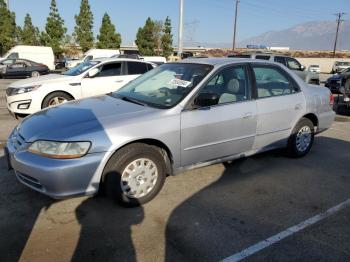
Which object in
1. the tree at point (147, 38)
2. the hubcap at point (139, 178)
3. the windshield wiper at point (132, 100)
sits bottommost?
the hubcap at point (139, 178)

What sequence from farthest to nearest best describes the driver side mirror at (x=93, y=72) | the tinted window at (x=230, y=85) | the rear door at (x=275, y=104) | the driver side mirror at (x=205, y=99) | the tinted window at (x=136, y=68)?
1. the tinted window at (x=136, y=68)
2. the driver side mirror at (x=93, y=72)
3. the rear door at (x=275, y=104)
4. the tinted window at (x=230, y=85)
5. the driver side mirror at (x=205, y=99)

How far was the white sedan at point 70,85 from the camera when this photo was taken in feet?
24.7

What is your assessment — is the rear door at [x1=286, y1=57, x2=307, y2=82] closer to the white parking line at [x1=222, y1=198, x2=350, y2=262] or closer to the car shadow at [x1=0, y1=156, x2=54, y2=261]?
the white parking line at [x1=222, y1=198, x2=350, y2=262]

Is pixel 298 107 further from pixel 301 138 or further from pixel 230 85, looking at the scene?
pixel 230 85

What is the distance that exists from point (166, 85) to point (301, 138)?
97.5 inches

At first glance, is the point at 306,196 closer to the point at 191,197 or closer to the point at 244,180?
the point at 244,180

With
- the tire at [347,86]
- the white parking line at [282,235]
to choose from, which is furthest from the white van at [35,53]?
the white parking line at [282,235]

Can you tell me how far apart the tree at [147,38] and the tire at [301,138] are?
48.0 metres

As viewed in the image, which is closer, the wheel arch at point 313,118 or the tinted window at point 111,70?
the wheel arch at point 313,118

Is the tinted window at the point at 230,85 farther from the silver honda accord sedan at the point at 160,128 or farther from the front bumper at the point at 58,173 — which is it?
the front bumper at the point at 58,173

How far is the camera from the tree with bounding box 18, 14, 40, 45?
48.4 meters

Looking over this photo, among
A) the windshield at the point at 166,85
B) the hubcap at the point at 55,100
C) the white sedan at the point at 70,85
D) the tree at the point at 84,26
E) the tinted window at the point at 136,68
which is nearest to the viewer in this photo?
the windshield at the point at 166,85

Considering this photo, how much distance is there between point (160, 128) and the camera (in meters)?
3.70

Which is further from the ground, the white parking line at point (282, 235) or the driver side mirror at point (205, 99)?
the driver side mirror at point (205, 99)
